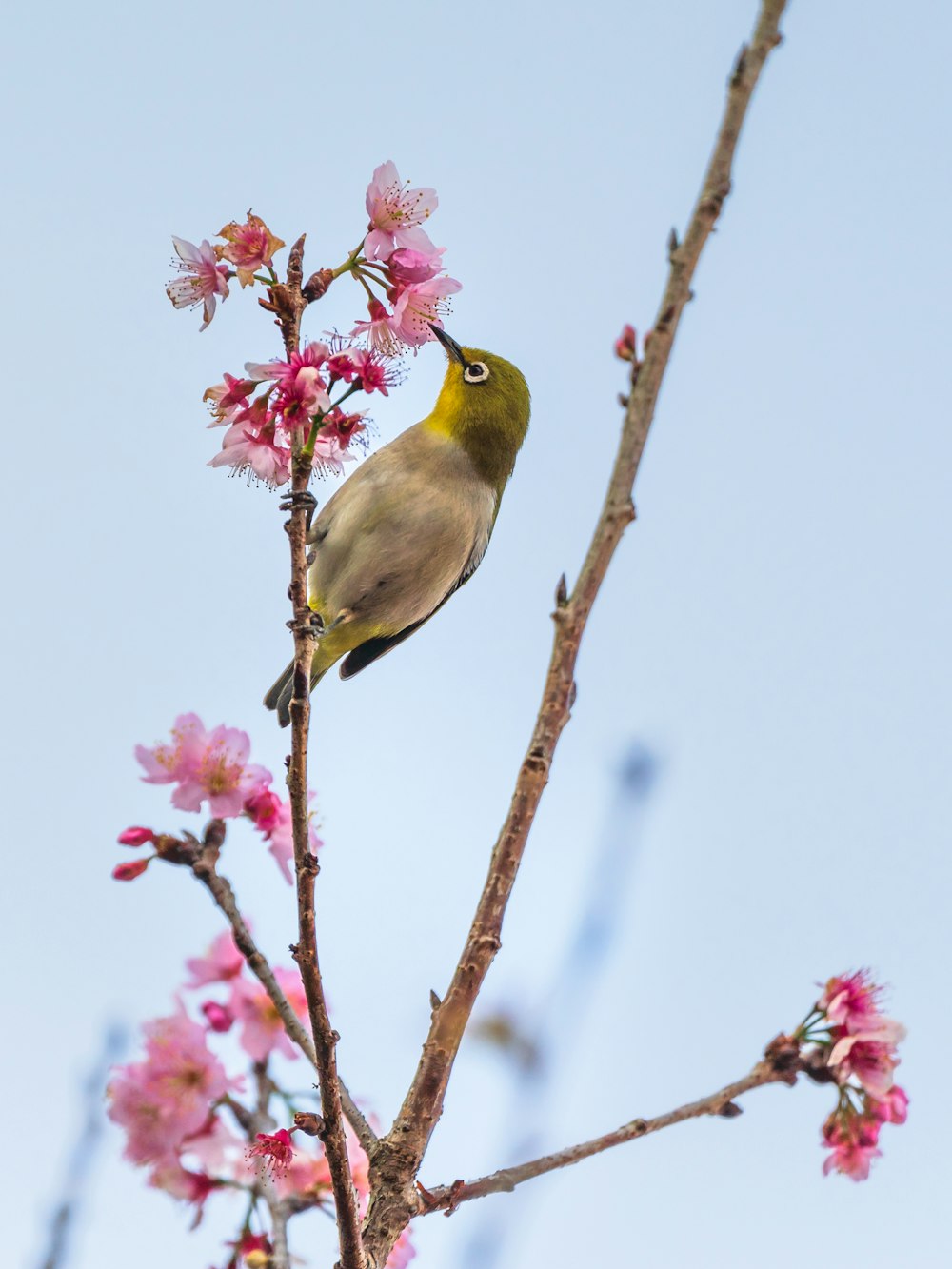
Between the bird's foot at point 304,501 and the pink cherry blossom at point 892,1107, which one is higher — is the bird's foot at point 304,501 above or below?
above

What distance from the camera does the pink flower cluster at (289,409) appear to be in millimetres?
3314

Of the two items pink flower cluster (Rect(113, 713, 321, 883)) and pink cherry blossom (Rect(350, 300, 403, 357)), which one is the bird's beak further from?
pink cherry blossom (Rect(350, 300, 403, 357))

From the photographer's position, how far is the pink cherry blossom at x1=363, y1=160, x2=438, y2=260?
3.72 m

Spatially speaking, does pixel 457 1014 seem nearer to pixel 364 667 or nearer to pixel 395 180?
pixel 395 180

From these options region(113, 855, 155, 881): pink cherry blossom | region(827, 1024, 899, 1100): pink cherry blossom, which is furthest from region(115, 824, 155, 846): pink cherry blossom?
region(827, 1024, 899, 1100): pink cherry blossom

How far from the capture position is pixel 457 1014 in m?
2.81

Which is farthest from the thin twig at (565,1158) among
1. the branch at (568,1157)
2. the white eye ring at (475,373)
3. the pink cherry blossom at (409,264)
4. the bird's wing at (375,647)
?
the white eye ring at (475,373)

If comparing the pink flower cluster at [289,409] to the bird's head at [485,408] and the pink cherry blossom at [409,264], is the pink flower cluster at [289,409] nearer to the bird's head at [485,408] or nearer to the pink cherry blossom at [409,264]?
the pink cherry blossom at [409,264]

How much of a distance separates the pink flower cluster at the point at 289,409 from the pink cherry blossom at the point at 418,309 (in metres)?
0.19

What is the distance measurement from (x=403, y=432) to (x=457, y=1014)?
5.26 meters

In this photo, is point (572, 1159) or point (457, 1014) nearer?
point (457, 1014)

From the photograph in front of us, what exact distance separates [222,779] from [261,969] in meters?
1.18

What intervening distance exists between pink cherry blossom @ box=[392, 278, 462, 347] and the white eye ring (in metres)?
3.98

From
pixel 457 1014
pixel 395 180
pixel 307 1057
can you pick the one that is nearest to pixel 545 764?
pixel 457 1014
